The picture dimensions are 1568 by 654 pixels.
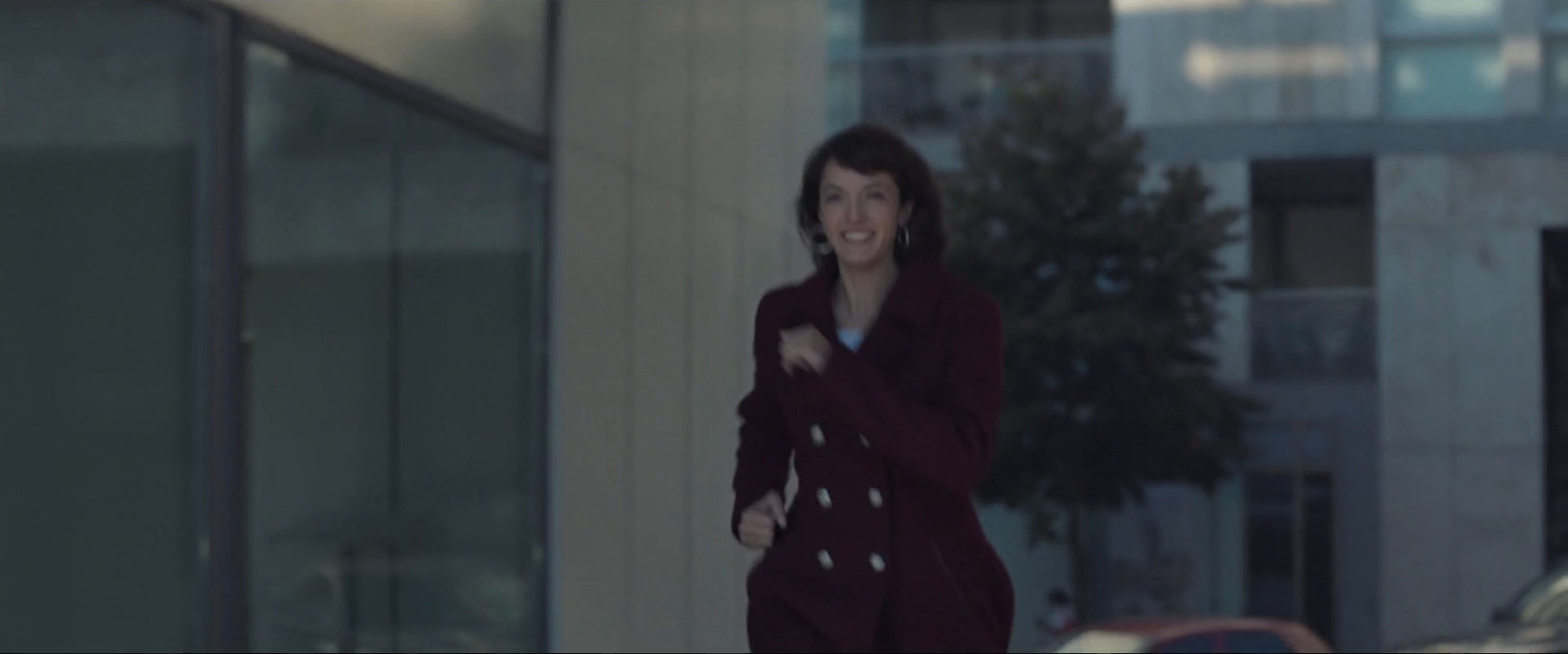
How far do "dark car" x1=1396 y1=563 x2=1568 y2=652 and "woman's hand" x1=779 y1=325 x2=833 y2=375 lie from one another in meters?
10.4

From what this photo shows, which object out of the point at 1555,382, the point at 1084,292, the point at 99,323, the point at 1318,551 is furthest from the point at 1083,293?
the point at 99,323

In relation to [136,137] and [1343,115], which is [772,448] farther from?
[1343,115]

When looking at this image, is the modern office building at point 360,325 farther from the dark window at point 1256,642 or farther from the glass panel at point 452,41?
the dark window at point 1256,642

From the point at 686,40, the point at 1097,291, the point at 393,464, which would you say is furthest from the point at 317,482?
→ the point at 1097,291

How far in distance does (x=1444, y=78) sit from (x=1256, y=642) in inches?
607

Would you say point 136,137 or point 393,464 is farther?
point 393,464

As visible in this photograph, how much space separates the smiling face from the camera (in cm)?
376

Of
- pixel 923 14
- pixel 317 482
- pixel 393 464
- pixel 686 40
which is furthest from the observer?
pixel 923 14

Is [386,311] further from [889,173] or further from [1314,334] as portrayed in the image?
[1314,334]

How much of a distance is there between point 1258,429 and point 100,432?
24.8 meters

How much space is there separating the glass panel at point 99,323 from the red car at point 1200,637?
8.80m

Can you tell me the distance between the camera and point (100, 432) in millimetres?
6730

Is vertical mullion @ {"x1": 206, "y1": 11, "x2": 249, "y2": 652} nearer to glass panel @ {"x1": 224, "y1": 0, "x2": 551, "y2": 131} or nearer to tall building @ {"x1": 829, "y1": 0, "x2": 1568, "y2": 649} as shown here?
glass panel @ {"x1": 224, "y1": 0, "x2": 551, "y2": 131}

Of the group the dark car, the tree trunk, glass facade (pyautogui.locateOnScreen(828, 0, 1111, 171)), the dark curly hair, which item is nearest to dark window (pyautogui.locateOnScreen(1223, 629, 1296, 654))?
the dark car
